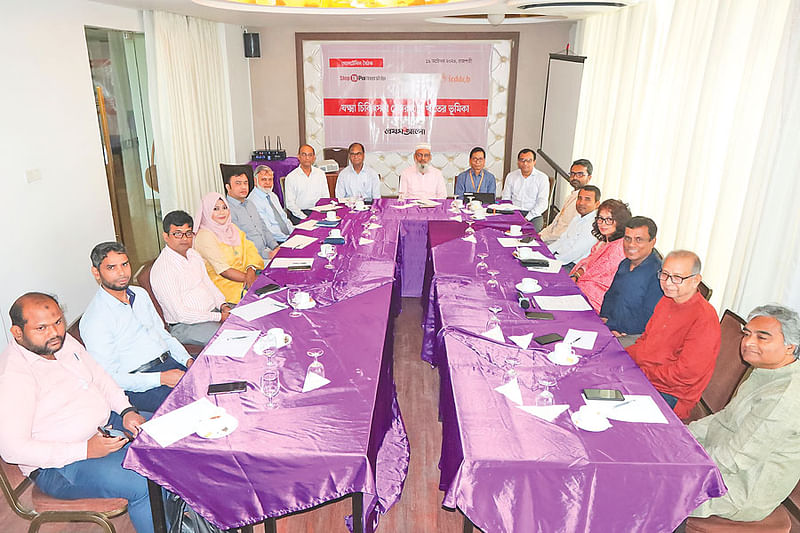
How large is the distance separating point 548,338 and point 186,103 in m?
5.57

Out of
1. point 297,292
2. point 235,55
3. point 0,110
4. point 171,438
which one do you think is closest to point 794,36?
point 297,292

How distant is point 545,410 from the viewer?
222 centimetres

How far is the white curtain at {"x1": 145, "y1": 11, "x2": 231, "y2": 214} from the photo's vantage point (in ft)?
20.5

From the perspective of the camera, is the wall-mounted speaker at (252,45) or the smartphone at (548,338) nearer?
the smartphone at (548,338)

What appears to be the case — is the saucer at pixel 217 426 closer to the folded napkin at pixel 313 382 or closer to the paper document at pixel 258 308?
the folded napkin at pixel 313 382

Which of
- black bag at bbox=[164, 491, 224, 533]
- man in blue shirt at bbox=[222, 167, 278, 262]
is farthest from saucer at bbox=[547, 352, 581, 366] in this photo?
man in blue shirt at bbox=[222, 167, 278, 262]

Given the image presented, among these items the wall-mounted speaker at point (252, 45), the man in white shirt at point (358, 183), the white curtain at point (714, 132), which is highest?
the wall-mounted speaker at point (252, 45)

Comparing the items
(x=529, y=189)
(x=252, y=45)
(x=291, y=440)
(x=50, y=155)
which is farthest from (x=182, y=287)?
(x=252, y=45)

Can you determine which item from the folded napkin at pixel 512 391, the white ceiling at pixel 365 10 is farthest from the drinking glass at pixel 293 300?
the white ceiling at pixel 365 10

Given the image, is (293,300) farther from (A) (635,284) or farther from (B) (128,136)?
(B) (128,136)

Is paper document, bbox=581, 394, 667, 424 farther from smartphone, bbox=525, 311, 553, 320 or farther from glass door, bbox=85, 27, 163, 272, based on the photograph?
glass door, bbox=85, 27, 163, 272

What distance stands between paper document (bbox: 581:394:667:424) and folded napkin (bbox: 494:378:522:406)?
274 mm

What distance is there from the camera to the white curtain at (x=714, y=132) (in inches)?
126

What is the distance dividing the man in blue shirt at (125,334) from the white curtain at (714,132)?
3.40 m
